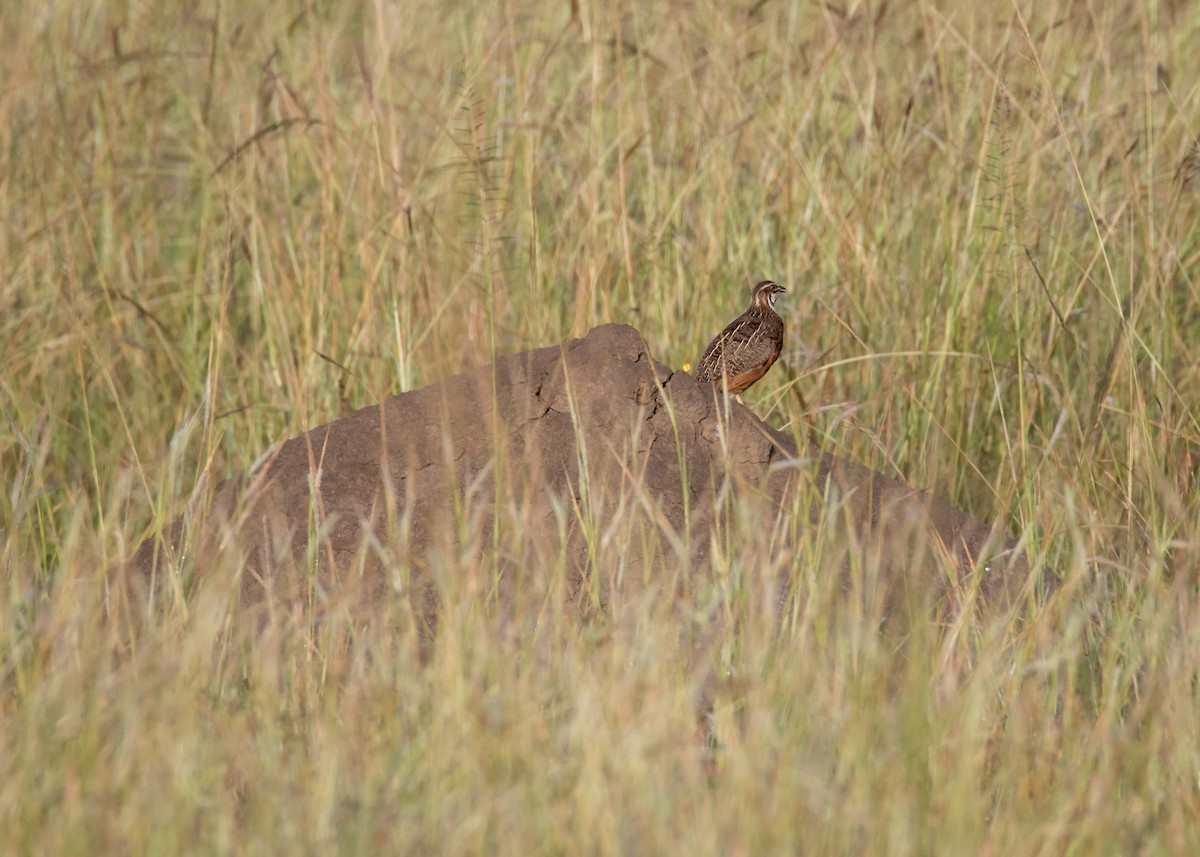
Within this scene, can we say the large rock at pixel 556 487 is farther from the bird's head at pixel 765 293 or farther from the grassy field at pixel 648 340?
the bird's head at pixel 765 293

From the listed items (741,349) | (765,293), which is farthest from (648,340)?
(741,349)

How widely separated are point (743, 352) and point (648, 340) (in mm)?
869

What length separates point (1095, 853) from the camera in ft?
7.68

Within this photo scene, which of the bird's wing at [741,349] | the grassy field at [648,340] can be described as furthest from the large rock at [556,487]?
the bird's wing at [741,349]

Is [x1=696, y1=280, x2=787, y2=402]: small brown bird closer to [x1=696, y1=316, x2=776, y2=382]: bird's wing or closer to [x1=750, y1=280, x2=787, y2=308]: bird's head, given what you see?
[x1=696, y1=316, x2=776, y2=382]: bird's wing

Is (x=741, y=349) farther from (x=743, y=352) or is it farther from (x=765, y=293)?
(x=765, y=293)

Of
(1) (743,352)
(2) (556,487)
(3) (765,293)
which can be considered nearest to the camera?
(2) (556,487)

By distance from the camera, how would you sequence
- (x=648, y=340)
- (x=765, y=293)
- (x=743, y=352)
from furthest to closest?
(x=648, y=340)
(x=765, y=293)
(x=743, y=352)

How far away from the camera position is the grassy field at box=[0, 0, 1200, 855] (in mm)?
2400

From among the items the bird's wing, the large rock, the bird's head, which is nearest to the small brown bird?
the bird's wing

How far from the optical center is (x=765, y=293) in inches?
180

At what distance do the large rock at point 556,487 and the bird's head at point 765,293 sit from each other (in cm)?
83

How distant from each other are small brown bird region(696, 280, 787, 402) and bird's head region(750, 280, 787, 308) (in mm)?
138

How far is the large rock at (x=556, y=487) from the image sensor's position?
3.42 meters
